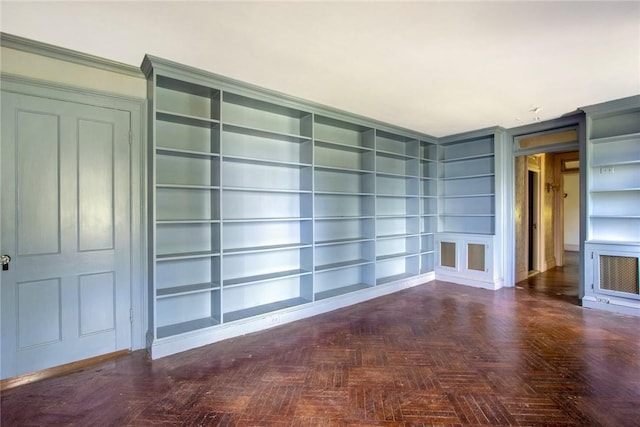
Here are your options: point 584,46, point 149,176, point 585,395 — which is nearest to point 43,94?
point 149,176

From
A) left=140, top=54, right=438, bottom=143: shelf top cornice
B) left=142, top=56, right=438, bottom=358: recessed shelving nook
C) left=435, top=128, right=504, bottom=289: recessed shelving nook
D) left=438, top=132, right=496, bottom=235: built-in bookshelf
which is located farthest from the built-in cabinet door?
left=438, top=132, right=496, bottom=235: built-in bookshelf

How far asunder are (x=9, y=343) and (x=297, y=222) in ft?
9.39

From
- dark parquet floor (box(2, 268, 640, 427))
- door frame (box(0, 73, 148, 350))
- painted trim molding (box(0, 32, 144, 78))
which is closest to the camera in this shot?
dark parquet floor (box(2, 268, 640, 427))

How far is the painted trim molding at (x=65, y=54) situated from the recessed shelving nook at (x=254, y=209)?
170mm

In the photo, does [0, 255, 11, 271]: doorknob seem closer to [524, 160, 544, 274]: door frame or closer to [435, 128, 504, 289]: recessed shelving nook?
[435, 128, 504, 289]: recessed shelving nook

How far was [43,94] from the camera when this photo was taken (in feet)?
8.09

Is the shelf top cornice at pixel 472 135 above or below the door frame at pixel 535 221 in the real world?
above

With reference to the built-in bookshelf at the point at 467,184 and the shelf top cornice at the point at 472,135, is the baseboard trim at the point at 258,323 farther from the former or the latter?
the shelf top cornice at the point at 472,135

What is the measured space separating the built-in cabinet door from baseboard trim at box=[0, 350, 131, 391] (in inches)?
1.7

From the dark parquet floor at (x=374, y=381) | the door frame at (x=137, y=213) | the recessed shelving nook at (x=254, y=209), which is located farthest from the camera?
the recessed shelving nook at (x=254, y=209)

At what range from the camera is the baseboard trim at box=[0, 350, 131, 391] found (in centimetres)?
234

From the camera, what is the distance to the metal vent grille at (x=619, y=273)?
3773 mm

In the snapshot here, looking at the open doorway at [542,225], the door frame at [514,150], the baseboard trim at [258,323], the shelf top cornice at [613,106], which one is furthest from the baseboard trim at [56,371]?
the shelf top cornice at [613,106]

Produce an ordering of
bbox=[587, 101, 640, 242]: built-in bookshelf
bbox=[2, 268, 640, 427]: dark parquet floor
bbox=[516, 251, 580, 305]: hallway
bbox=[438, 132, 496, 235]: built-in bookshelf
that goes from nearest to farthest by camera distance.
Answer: bbox=[2, 268, 640, 427]: dark parquet floor → bbox=[587, 101, 640, 242]: built-in bookshelf → bbox=[516, 251, 580, 305]: hallway → bbox=[438, 132, 496, 235]: built-in bookshelf
